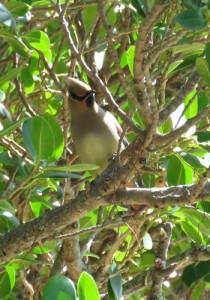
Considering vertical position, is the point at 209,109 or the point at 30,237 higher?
the point at 209,109

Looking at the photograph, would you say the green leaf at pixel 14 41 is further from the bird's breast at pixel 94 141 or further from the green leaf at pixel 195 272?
the green leaf at pixel 195 272

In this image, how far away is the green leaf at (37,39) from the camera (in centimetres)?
278

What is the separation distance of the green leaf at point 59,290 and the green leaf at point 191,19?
75 centimetres

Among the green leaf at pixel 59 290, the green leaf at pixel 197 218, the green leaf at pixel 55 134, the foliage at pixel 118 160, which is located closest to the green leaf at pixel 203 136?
the foliage at pixel 118 160

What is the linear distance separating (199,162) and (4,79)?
74 centimetres

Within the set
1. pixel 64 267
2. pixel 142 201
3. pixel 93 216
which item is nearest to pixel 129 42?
pixel 93 216

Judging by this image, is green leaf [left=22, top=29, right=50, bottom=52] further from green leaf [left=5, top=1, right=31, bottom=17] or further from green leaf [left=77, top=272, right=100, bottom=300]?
green leaf [left=77, top=272, right=100, bottom=300]

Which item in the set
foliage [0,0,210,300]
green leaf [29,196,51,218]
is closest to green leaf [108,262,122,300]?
foliage [0,0,210,300]

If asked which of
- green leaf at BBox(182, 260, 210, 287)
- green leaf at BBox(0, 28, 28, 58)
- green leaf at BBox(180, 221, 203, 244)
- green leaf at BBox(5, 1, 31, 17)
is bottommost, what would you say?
green leaf at BBox(182, 260, 210, 287)

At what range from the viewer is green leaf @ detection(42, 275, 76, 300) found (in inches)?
75.7

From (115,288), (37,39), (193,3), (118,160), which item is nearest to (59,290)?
(115,288)

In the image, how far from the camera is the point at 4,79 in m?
2.61

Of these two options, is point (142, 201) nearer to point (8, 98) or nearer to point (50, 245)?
point (50, 245)

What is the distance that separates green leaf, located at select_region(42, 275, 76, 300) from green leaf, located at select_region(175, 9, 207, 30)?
29.7 inches
